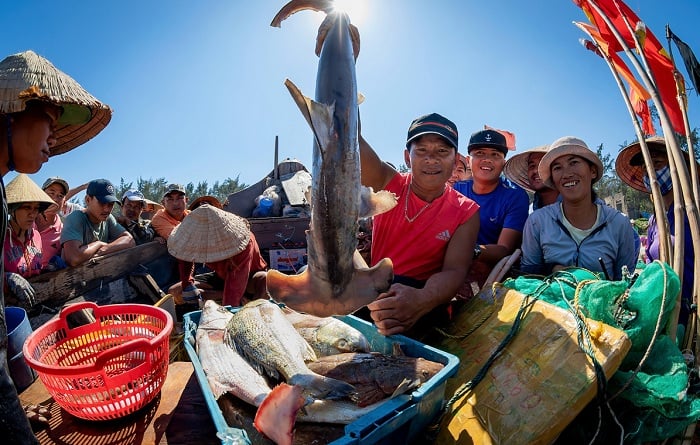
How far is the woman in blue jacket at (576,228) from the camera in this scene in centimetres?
302

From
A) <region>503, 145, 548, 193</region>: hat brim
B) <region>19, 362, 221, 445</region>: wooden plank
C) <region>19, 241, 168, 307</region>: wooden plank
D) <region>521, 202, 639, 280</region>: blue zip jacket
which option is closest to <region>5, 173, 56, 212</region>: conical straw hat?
<region>19, 241, 168, 307</region>: wooden plank

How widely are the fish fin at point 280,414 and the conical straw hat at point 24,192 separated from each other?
4611mm

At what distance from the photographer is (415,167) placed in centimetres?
295

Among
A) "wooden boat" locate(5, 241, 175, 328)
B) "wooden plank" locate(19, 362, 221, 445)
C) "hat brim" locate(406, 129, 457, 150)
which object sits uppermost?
"hat brim" locate(406, 129, 457, 150)

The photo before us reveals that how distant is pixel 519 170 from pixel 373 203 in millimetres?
3993

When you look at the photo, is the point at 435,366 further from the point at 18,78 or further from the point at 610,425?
the point at 18,78

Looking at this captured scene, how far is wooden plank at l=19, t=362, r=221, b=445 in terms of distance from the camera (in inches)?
70.4

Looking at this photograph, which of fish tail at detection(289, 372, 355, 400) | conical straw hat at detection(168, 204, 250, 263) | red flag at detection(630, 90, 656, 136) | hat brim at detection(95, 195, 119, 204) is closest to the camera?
fish tail at detection(289, 372, 355, 400)

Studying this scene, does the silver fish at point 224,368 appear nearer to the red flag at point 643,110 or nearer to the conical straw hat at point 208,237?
the conical straw hat at point 208,237

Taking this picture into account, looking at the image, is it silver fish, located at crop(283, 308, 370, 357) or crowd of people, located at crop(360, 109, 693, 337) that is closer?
silver fish, located at crop(283, 308, 370, 357)

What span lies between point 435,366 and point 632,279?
1.50m

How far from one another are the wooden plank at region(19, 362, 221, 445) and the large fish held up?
34.4 inches

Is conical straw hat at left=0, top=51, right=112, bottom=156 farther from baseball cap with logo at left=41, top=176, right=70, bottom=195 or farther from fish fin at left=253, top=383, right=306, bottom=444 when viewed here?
baseball cap with logo at left=41, top=176, right=70, bottom=195

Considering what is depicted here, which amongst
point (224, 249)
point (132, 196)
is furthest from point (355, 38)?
point (132, 196)
